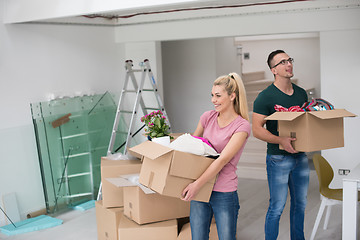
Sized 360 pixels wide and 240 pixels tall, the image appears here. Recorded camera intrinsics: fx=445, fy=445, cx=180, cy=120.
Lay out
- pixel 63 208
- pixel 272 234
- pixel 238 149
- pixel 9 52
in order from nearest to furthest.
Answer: pixel 238 149
pixel 272 234
pixel 9 52
pixel 63 208

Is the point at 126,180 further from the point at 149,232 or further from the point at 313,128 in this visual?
the point at 313,128

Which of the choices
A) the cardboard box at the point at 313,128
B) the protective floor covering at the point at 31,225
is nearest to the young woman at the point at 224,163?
the cardboard box at the point at 313,128

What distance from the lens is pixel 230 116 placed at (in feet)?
8.04

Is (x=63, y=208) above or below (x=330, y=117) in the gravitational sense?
below

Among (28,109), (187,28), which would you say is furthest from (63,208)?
(187,28)

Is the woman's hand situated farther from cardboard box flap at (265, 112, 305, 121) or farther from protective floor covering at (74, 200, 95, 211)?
protective floor covering at (74, 200, 95, 211)

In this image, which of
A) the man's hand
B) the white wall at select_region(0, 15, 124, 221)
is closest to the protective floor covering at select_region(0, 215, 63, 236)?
the white wall at select_region(0, 15, 124, 221)

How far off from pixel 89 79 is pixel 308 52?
4.37 m

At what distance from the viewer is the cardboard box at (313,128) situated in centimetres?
270

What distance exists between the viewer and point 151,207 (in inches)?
132

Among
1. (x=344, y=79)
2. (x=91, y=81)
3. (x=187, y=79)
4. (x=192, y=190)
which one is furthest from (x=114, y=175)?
(x=187, y=79)

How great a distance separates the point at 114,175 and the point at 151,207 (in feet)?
1.61

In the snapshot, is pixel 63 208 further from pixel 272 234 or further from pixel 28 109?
pixel 272 234

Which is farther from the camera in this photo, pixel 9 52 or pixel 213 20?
pixel 213 20
